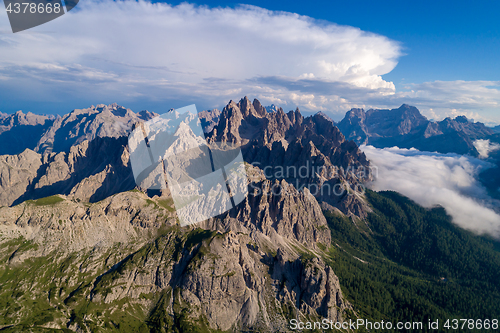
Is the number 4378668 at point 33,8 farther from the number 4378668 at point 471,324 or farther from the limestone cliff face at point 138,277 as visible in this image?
the number 4378668 at point 471,324

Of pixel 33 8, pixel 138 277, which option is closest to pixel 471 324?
pixel 138 277

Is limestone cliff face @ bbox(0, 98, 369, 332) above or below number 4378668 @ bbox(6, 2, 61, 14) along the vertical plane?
below

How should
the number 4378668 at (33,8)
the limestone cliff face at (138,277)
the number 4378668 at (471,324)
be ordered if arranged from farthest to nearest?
the number 4378668 at (471,324) → the limestone cliff face at (138,277) → the number 4378668 at (33,8)

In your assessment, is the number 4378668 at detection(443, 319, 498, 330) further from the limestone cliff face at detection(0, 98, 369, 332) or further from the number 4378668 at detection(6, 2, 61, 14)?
the number 4378668 at detection(6, 2, 61, 14)

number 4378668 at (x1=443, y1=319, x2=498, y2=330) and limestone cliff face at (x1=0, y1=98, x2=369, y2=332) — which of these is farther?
number 4378668 at (x1=443, y1=319, x2=498, y2=330)

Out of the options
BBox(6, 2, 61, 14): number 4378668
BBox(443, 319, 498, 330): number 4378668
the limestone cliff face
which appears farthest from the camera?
BBox(443, 319, 498, 330): number 4378668

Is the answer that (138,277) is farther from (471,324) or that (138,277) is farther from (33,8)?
(471,324)

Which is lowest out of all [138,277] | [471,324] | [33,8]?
[471,324]

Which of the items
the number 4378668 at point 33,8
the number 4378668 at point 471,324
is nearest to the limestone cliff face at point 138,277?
the number 4378668 at point 471,324

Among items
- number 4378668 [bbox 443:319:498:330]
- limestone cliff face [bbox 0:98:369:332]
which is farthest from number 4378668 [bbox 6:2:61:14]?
number 4378668 [bbox 443:319:498:330]

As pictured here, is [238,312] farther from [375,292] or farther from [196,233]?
[375,292]

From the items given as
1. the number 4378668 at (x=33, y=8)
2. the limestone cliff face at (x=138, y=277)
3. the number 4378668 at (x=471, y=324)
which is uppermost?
the number 4378668 at (x=33, y=8)
